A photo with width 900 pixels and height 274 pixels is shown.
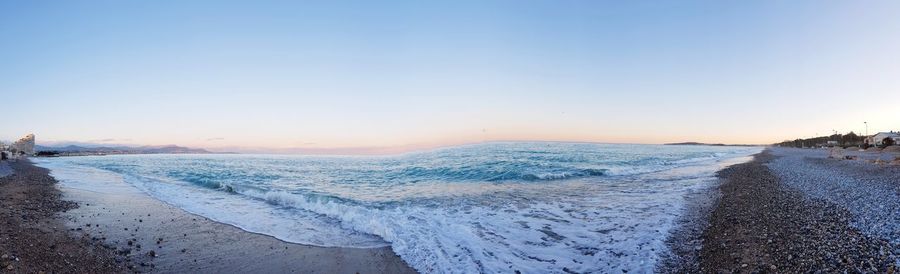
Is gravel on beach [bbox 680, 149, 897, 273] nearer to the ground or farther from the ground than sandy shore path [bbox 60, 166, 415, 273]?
farther from the ground

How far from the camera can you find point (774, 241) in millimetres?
8289

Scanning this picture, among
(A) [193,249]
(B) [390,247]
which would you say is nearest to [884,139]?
(B) [390,247]

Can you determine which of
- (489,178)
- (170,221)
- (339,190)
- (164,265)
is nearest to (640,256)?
(164,265)

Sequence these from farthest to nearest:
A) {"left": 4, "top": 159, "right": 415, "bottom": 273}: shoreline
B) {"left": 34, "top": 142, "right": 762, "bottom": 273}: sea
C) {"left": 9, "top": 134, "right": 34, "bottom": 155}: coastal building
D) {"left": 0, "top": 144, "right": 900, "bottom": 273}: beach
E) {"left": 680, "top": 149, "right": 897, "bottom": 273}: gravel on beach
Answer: {"left": 9, "top": 134, "right": 34, "bottom": 155}: coastal building < {"left": 34, "top": 142, "right": 762, "bottom": 273}: sea < {"left": 4, "top": 159, "right": 415, "bottom": 273}: shoreline < {"left": 0, "top": 144, "right": 900, "bottom": 273}: beach < {"left": 680, "top": 149, "right": 897, "bottom": 273}: gravel on beach

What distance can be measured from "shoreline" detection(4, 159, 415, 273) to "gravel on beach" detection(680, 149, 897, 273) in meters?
6.24

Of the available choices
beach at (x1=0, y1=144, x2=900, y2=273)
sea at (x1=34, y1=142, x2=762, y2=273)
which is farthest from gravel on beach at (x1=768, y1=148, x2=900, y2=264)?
sea at (x1=34, y1=142, x2=762, y2=273)

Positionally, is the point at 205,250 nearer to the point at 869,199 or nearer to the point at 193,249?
the point at 193,249

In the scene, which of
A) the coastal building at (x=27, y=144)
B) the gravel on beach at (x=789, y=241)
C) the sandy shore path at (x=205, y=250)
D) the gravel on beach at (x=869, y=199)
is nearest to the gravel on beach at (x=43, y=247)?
the sandy shore path at (x=205, y=250)

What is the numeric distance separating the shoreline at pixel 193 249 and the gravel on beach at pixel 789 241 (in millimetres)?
6241

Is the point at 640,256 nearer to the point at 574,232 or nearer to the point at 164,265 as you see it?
the point at 574,232

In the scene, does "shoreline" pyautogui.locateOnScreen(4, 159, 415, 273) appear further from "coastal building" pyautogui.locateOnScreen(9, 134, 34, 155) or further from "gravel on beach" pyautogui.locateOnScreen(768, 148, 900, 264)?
"coastal building" pyautogui.locateOnScreen(9, 134, 34, 155)

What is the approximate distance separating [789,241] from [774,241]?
25 centimetres

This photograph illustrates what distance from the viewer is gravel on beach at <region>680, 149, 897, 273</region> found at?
670cm

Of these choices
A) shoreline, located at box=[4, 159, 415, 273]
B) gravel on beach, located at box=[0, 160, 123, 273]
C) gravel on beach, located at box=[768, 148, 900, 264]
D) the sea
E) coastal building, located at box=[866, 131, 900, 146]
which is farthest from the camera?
coastal building, located at box=[866, 131, 900, 146]
